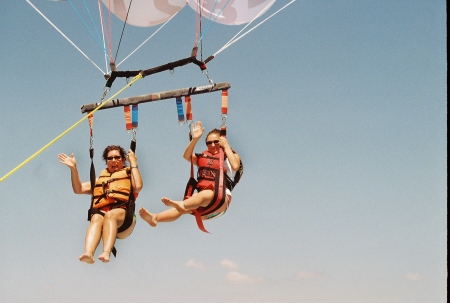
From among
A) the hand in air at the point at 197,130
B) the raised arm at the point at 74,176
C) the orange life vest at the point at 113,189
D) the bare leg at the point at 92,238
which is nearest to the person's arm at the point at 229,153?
the hand in air at the point at 197,130

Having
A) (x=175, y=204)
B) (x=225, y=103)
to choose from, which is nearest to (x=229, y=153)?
(x=225, y=103)

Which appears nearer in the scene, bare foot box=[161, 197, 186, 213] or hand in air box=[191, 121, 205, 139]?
bare foot box=[161, 197, 186, 213]

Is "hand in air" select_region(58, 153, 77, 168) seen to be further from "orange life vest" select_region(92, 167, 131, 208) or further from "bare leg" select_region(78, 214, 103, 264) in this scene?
"bare leg" select_region(78, 214, 103, 264)

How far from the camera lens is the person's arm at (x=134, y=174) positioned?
7590 mm

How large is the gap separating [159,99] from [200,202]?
132 cm

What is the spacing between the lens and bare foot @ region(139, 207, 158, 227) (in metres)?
7.51

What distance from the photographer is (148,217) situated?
7555 mm

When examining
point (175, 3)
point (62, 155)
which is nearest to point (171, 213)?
point (62, 155)

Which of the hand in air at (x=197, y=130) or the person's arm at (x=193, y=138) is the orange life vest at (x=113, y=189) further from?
the hand in air at (x=197, y=130)

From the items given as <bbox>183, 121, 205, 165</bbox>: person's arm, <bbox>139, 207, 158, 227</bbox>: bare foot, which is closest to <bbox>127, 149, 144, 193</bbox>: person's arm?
<bbox>139, 207, 158, 227</bbox>: bare foot

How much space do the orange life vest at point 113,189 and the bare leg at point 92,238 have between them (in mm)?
288

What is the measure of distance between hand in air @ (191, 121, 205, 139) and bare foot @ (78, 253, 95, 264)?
1870mm

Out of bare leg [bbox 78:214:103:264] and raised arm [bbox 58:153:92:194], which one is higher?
raised arm [bbox 58:153:92:194]

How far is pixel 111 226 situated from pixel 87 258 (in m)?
0.63
